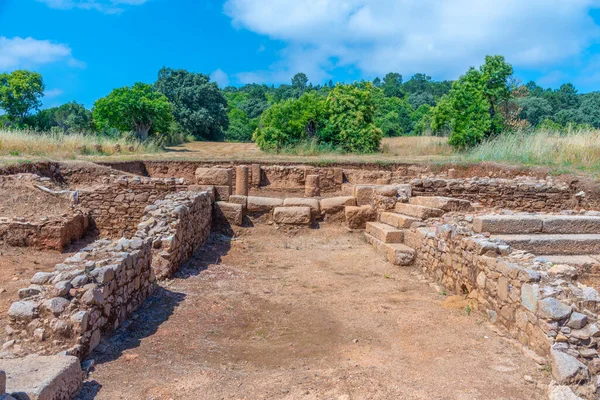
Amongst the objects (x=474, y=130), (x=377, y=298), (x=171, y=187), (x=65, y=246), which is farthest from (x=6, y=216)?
(x=474, y=130)

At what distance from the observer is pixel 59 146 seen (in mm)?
17484

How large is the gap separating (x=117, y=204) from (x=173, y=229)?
3.61 m

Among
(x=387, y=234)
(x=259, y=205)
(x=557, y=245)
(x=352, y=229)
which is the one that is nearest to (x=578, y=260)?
(x=557, y=245)

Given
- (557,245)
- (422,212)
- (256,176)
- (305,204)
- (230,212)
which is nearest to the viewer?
(557,245)

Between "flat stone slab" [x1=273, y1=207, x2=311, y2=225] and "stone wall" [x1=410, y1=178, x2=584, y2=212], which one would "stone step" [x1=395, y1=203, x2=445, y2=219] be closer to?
"stone wall" [x1=410, y1=178, x2=584, y2=212]

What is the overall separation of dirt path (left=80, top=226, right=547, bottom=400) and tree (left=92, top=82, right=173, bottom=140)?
776 inches

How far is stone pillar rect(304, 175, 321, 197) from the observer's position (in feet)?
41.7

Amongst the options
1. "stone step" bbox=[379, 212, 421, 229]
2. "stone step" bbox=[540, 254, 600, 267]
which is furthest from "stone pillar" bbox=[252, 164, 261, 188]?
"stone step" bbox=[540, 254, 600, 267]

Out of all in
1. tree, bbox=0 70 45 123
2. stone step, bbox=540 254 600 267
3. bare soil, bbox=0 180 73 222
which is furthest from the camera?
tree, bbox=0 70 45 123

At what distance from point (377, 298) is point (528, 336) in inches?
87.9

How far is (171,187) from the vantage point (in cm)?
1044

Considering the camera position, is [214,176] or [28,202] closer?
[28,202]

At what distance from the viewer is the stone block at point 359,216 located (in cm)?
1056

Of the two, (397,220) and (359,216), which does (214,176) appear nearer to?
(359,216)
